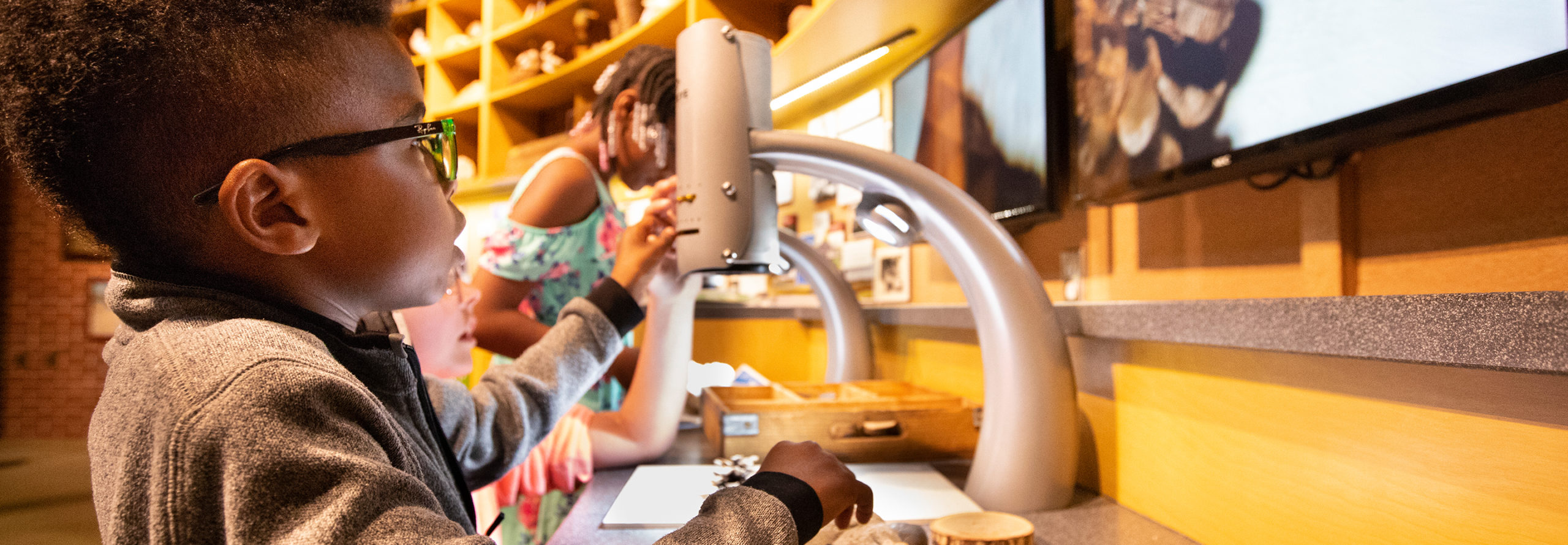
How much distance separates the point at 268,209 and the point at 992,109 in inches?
40.2

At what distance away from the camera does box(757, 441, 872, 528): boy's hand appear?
50 cm

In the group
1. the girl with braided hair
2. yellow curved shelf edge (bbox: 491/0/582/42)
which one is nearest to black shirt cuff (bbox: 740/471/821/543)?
the girl with braided hair

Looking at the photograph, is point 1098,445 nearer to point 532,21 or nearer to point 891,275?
point 891,275

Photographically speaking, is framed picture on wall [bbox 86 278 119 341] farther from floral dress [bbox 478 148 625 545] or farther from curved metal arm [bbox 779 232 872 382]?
curved metal arm [bbox 779 232 872 382]

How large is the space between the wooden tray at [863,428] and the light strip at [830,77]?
0.98 m

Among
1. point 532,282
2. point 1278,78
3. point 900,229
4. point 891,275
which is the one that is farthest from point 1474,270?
point 532,282

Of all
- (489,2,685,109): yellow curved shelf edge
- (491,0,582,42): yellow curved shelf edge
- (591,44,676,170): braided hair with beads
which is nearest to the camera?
(591,44,676,170): braided hair with beads


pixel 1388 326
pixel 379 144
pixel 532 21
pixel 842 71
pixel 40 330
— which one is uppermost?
pixel 532 21

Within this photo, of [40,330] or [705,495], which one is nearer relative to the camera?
[705,495]

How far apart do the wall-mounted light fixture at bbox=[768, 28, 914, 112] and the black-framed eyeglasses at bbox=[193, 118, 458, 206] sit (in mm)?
1176

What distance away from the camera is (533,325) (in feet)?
4.25

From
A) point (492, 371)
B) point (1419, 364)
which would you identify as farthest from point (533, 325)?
point (1419, 364)

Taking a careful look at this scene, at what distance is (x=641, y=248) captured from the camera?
3.08ft

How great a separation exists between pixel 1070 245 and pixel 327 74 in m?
0.99
